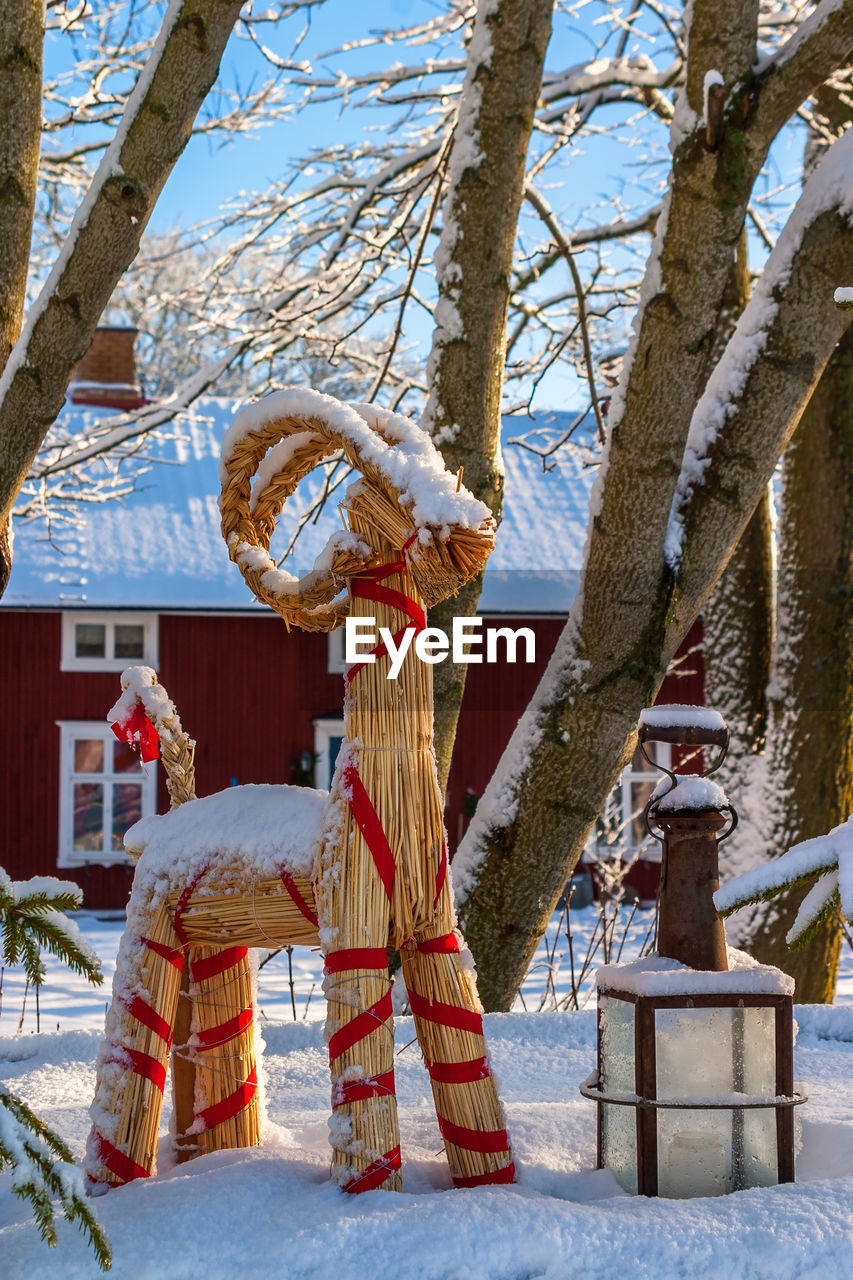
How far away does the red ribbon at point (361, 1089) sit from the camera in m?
1.56

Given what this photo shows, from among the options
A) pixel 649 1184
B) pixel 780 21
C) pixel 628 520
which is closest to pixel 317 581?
pixel 649 1184

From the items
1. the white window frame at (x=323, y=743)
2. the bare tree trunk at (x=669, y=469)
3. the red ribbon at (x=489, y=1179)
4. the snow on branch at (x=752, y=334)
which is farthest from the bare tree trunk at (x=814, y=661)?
the white window frame at (x=323, y=743)

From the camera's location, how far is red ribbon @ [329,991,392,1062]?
1579mm

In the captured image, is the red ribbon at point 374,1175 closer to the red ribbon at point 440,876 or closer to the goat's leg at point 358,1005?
the goat's leg at point 358,1005

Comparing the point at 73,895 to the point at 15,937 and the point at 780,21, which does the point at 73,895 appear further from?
the point at 780,21

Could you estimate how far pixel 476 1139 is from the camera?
165cm

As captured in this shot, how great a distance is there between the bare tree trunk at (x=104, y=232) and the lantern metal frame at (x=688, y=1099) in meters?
1.91

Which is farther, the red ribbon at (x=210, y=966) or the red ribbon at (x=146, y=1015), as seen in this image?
A: the red ribbon at (x=210, y=966)

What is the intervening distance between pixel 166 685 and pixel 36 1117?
10.8 metres

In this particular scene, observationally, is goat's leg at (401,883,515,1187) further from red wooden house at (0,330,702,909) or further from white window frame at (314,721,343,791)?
white window frame at (314,721,343,791)

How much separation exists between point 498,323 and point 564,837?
1.48 m

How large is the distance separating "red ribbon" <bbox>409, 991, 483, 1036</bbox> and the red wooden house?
976cm

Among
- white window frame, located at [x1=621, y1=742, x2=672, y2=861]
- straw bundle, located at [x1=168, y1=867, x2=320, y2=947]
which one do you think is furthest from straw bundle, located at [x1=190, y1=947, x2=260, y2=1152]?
white window frame, located at [x1=621, y1=742, x2=672, y2=861]

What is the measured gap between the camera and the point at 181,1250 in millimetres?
1363
